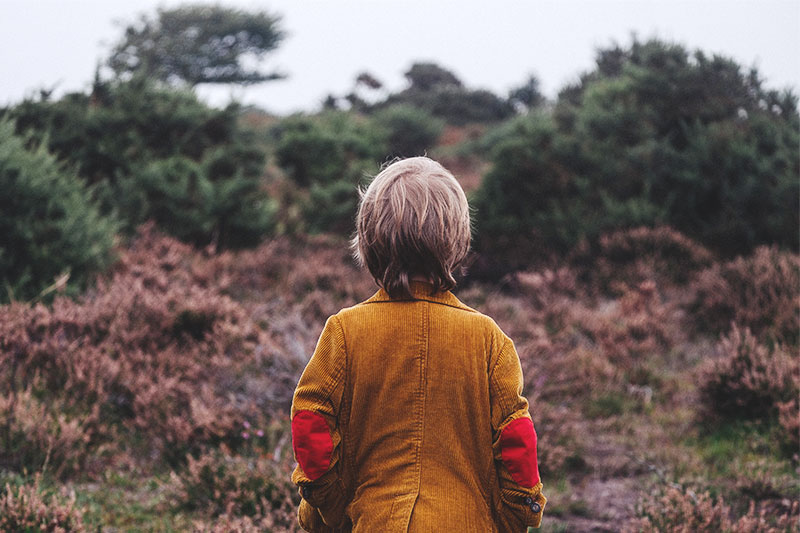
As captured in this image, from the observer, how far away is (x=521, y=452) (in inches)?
64.9

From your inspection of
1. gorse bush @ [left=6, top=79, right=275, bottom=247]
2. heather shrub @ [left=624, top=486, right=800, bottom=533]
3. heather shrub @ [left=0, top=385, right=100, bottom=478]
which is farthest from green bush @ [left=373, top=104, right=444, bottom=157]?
heather shrub @ [left=624, top=486, right=800, bottom=533]

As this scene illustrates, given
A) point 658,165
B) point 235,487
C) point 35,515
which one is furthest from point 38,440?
point 658,165

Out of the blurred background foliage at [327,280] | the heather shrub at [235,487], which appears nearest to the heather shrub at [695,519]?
the blurred background foliage at [327,280]

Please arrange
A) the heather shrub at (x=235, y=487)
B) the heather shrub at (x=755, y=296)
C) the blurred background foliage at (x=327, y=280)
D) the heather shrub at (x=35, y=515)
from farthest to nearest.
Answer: the heather shrub at (x=755, y=296) → the blurred background foliage at (x=327, y=280) → the heather shrub at (x=235, y=487) → the heather shrub at (x=35, y=515)

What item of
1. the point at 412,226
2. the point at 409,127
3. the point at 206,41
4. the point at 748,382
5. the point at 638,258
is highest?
the point at 206,41

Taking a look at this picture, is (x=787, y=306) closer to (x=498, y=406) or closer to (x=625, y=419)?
(x=625, y=419)

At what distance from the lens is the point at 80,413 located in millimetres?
4258

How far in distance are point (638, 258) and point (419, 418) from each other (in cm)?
807

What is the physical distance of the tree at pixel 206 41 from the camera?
25.3 meters

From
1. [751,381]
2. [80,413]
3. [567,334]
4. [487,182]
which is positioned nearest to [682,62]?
[487,182]

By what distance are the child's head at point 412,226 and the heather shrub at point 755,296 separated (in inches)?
197

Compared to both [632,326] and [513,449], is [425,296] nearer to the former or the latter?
[513,449]

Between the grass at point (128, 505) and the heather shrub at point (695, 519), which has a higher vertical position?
the heather shrub at point (695, 519)

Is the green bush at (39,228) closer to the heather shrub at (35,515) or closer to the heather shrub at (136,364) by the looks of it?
the heather shrub at (136,364)
